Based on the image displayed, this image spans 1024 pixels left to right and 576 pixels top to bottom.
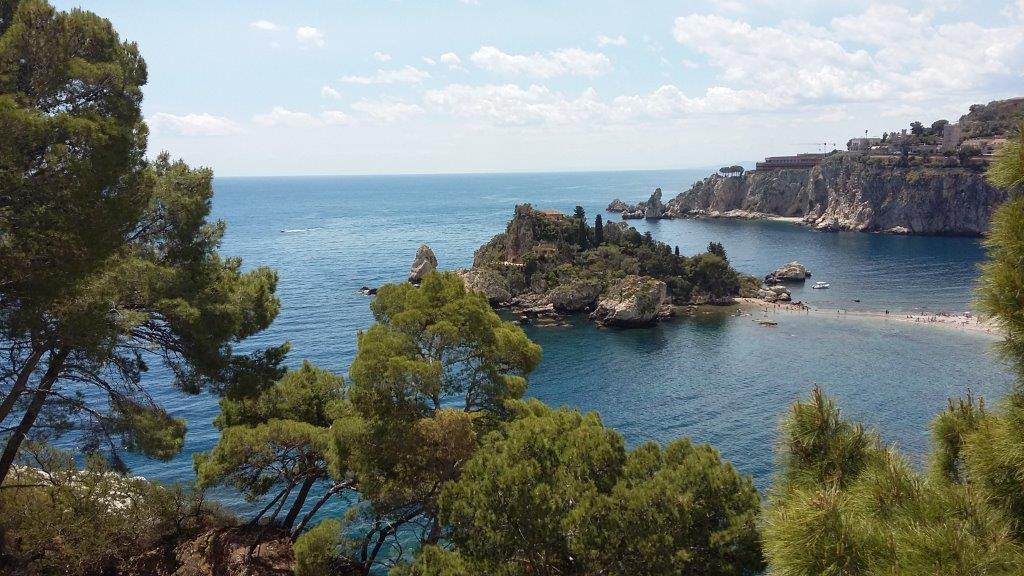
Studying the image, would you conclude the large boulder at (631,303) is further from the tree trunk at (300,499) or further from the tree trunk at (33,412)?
the tree trunk at (33,412)

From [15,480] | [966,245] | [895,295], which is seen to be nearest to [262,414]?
[15,480]

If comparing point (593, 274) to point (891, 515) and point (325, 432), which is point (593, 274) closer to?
point (325, 432)

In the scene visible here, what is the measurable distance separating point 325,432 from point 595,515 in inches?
294

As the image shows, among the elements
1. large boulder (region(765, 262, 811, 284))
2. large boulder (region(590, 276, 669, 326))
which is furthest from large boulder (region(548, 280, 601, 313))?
large boulder (region(765, 262, 811, 284))

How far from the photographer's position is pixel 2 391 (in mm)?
12086

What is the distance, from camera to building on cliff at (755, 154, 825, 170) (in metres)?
138

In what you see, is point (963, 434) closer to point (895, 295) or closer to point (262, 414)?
point (262, 414)

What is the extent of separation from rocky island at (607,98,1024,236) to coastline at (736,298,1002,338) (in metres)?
33.1

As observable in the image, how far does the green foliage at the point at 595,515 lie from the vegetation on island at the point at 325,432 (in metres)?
0.04

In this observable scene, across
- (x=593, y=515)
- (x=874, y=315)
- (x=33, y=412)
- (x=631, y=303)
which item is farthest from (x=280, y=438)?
(x=874, y=315)

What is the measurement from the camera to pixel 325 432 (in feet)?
49.3

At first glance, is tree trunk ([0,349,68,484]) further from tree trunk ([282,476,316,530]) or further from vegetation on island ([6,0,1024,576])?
tree trunk ([282,476,316,530])

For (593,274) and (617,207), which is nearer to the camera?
(593,274)

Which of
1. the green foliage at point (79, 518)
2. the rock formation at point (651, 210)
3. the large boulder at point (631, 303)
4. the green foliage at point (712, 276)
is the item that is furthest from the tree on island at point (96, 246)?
the rock formation at point (651, 210)
